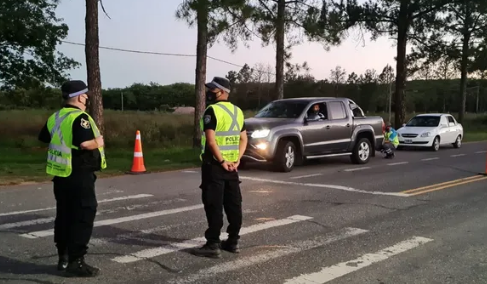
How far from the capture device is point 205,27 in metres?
17.6

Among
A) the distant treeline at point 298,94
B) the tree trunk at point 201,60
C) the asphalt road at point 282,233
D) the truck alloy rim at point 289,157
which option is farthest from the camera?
the distant treeline at point 298,94

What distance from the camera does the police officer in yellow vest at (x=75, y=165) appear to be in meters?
4.59

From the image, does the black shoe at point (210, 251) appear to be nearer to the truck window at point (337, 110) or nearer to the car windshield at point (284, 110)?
the car windshield at point (284, 110)

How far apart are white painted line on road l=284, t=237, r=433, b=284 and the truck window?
818 cm

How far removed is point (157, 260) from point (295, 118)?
28.2 feet

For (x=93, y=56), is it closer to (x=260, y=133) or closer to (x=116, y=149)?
(x=116, y=149)

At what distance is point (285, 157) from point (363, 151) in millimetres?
3544

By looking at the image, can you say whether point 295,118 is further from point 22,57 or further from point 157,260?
point 22,57

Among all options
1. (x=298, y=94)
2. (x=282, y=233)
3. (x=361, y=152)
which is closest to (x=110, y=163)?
(x=361, y=152)

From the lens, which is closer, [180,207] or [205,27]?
[180,207]

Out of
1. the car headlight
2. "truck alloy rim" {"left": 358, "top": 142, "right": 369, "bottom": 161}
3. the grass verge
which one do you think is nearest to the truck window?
"truck alloy rim" {"left": 358, "top": 142, "right": 369, "bottom": 161}

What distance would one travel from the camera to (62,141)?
4613mm

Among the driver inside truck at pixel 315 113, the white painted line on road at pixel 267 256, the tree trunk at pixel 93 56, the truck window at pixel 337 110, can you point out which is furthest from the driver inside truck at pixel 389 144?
the white painted line on road at pixel 267 256

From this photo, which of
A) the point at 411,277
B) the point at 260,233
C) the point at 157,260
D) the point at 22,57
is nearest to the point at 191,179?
the point at 260,233
